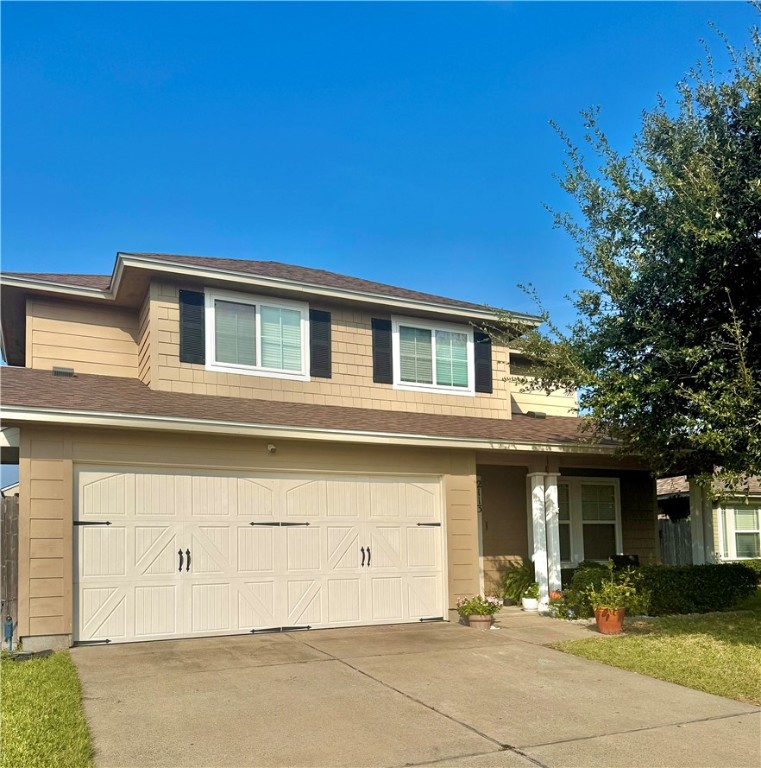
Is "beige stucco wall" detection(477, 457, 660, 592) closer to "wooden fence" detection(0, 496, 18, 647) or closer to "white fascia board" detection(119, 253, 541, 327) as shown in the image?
"white fascia board" detection(119, 253, 541, 327)

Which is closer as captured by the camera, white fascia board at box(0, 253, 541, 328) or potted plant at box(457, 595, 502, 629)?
potted plant at box(457, 595, 502, 629)

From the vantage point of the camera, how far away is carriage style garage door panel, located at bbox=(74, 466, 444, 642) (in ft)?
31.9

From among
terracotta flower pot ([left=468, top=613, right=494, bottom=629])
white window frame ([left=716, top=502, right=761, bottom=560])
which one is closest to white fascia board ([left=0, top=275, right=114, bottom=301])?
terracotta flower pot ([left=468, top=613, right=494, bottom=629])

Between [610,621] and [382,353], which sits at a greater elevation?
[382,353]

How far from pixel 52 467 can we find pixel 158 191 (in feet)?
35.9

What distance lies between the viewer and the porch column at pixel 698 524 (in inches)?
588

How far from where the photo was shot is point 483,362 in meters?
15.0

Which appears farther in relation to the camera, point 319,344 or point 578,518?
point 578,518

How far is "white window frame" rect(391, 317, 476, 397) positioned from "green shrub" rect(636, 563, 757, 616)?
4.56 meters

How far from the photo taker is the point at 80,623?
9.41m

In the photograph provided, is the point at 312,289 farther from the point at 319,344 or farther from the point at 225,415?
the point at 225,415

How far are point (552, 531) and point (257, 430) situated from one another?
5.93 m

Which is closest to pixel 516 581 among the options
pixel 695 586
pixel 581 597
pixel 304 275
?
pixel 581 597

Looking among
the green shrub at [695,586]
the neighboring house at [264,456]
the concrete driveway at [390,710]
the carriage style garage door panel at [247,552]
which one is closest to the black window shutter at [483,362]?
the neighboring house at [264,456]
